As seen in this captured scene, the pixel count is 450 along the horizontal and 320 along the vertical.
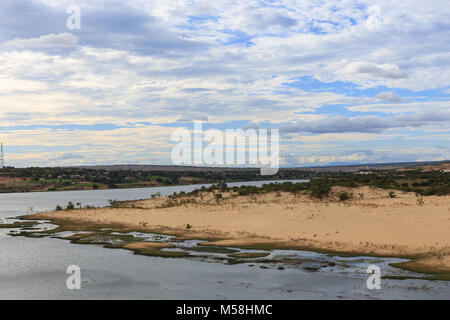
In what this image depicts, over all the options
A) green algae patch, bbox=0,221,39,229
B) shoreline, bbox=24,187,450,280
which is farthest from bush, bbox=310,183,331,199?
green algae patch, bbox=0,221,39,229

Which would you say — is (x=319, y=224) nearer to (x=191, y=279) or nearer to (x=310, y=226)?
(x=310, y=226)

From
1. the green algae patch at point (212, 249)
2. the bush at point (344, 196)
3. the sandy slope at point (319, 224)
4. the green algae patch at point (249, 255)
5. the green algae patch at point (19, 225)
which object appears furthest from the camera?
the bush at point (344, 196)

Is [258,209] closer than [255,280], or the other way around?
[255,280]

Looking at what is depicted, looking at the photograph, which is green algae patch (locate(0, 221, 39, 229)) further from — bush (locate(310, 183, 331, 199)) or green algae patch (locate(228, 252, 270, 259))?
bush (locate(310, 183, 331, 199))

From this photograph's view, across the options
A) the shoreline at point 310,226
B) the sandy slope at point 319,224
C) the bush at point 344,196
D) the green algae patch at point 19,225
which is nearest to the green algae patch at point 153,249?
the shoreline at point 310,226

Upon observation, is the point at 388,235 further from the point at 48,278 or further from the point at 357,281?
the point at 48,278

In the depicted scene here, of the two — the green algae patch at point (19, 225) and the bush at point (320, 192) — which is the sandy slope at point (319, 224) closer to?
the bush at point (320, 192)
